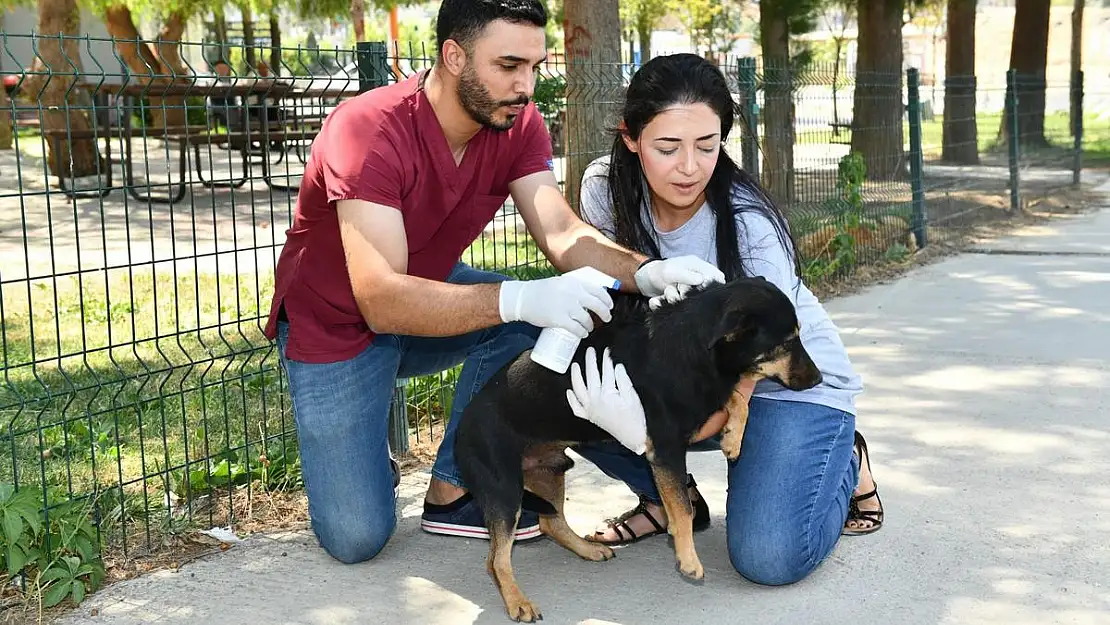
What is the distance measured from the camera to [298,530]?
4285mm

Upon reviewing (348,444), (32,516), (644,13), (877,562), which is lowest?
(877,562)

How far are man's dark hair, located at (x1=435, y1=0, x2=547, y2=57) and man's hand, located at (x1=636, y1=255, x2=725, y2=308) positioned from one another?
2.85 ft

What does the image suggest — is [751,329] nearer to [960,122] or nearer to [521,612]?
[521,612]

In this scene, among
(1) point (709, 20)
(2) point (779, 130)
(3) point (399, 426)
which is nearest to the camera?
(3) point (399, 426)

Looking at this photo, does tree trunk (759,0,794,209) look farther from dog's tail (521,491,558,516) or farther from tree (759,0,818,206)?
dog's tail (521,491,558,516)

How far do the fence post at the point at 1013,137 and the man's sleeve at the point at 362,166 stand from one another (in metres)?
10.3

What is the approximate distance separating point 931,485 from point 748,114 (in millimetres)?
3853

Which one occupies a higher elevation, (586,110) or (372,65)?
(372,65)

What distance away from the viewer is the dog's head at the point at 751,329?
3.24 m

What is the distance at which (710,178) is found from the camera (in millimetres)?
3850

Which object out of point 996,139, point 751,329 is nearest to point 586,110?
point 751,329

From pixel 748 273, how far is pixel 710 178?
0.37 metres

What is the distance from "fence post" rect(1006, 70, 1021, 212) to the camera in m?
12.2

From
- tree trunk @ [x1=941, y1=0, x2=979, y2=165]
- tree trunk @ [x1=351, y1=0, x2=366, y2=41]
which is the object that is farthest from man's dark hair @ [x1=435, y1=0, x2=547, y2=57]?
tree trunk @ [x1=941, y1=0, x2=979, y2=165]
